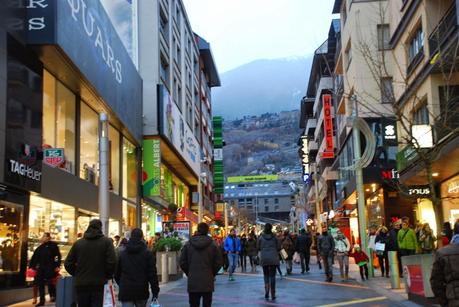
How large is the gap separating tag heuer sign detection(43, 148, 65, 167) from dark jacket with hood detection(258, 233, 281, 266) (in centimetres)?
711

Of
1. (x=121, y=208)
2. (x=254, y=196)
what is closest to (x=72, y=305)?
(x=121, y=208)

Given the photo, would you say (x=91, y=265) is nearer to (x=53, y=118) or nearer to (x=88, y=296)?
(x=88, y=296)

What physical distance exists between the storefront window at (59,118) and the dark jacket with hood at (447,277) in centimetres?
1491

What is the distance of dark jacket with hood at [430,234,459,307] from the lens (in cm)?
591

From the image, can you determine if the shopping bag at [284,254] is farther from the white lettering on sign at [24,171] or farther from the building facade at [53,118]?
the white lettering on sign at [24,171]

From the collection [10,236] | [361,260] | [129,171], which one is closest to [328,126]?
[129,171]

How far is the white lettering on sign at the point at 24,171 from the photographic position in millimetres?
15305

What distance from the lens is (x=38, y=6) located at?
17047mm

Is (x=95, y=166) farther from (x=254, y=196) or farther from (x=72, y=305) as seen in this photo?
(x=254, y=196)

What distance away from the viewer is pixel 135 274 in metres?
8.48

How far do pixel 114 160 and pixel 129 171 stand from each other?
10.1 ft

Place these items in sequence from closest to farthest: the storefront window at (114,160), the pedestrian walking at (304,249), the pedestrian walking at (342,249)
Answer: the pedestrian walking at (342,249)
the pedestrian walking at (304,249)
the storefront window at (114,160)

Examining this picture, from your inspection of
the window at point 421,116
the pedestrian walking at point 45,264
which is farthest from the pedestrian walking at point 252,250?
the pedestrian walking at point 45,264

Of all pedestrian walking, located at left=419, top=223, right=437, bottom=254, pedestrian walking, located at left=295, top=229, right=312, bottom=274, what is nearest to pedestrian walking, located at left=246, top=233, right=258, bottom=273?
pedestrian walking, located at left=295, top=229, right=312, bottom=274
